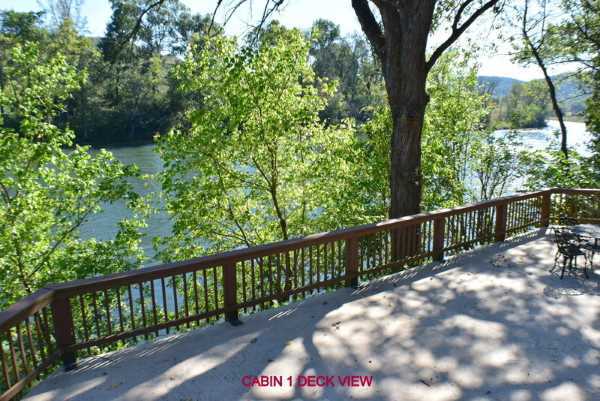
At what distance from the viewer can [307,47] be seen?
29.8 ft

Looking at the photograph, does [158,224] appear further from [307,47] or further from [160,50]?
[160,50]

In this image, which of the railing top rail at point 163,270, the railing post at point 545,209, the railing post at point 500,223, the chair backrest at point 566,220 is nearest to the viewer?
the railing top rail at point 163,270

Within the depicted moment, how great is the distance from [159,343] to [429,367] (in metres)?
2.62

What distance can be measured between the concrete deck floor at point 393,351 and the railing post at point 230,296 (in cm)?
12

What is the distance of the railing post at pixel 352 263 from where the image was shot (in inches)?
219

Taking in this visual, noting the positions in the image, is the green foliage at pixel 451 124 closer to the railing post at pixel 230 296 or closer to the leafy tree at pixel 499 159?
the leafy tree at pixel 499 159

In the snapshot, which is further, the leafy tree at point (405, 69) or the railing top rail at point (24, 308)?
the leafy tree at point (405, 69)

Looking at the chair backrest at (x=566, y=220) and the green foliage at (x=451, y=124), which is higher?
the green foliage at (x=451, y=124)

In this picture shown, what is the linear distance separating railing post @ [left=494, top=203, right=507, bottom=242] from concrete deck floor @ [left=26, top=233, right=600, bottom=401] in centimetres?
202

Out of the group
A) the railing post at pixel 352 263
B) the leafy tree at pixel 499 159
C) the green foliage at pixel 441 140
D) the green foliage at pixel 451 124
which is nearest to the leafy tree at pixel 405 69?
the railing post at pixel 352 263

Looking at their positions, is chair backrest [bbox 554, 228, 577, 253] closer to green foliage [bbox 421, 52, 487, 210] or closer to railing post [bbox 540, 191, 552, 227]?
railing post [bbox 540, 191, 552, 227]

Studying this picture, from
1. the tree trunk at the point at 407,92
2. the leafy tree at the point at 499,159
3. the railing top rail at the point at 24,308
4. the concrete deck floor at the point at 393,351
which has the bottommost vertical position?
the concrete deck floor at the point at 393,351

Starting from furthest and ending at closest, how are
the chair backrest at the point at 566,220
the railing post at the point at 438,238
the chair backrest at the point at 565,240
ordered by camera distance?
the chair backrest at the point at 566,220
the railing post at the point at 438,238
the chair backrest at the point at 565,240

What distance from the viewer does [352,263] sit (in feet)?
18.4
